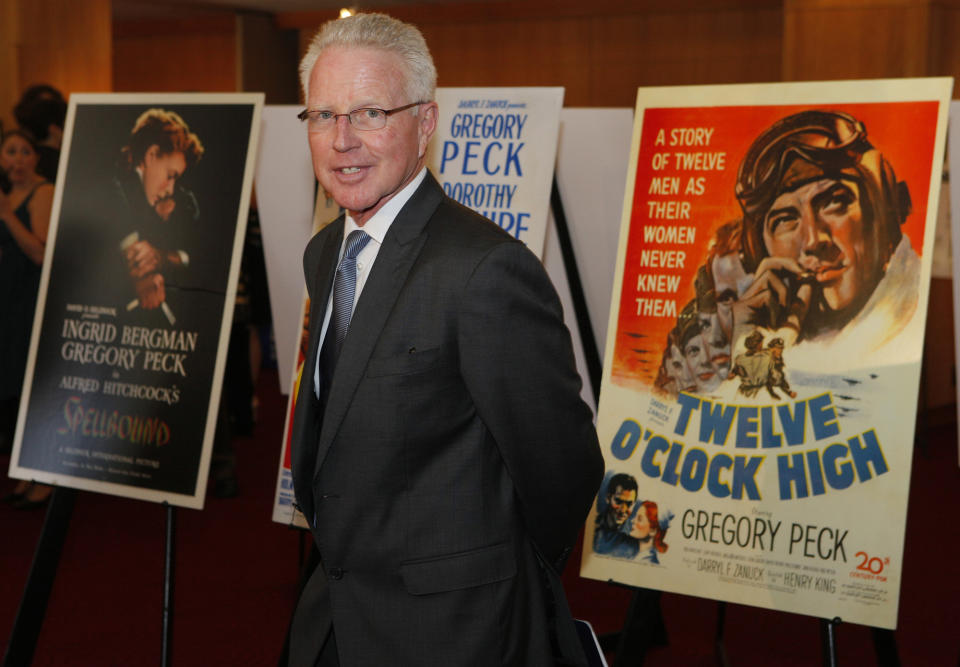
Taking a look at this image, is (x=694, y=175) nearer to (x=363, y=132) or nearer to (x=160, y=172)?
(x=363, y=132)

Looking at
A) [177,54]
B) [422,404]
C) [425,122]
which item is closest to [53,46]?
[177,54]

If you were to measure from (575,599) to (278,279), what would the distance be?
151cm

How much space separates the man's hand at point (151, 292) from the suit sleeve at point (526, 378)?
1492 mm

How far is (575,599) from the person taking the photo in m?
3.82

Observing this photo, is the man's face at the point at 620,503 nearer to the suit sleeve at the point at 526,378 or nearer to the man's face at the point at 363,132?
the suit sleeve at the point at 526,378

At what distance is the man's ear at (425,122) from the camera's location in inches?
58.8

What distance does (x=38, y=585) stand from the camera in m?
2.71

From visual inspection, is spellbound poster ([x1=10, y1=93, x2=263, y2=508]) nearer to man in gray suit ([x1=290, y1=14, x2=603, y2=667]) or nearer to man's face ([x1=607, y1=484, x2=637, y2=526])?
man's face ([x1=607, y1=484, x2=637, y2=526])

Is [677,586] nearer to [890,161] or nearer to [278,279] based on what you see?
[890,161]

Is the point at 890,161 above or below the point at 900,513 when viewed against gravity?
above

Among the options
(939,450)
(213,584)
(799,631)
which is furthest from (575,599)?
(939,450)

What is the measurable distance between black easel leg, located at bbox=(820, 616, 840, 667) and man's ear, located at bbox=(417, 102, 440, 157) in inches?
49.7

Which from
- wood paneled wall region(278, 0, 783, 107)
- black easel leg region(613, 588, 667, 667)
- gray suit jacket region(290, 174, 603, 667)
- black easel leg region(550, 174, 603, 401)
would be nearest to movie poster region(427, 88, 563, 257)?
black easel leg region(550, 174, 603, 401)

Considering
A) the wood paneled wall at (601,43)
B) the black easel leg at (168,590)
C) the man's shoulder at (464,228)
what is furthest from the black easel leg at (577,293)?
the wood paneled wall at (601,43)
